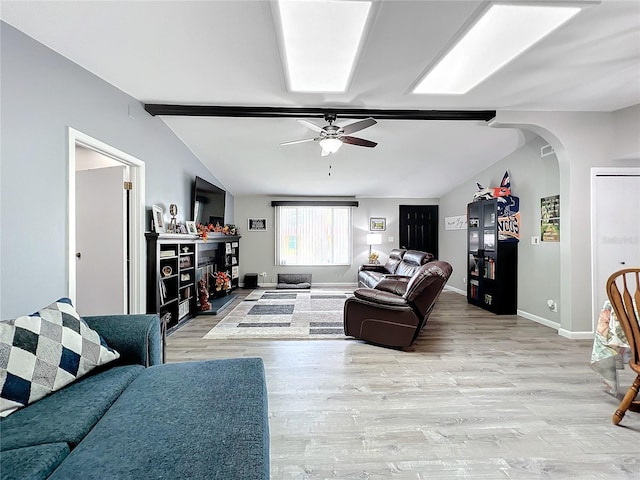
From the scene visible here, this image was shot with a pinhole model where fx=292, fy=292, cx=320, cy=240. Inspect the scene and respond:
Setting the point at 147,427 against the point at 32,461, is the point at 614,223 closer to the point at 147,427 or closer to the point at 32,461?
the point at 147,427

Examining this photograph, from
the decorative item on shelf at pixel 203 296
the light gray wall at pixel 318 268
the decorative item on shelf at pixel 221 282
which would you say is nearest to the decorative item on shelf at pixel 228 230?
the light gray wall at pixel 318 268

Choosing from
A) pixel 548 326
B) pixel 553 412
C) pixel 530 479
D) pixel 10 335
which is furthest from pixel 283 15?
pixel 548 326

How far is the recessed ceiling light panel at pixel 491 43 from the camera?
199cm

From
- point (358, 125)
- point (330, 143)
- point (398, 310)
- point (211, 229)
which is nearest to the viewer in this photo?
point (398, 310)

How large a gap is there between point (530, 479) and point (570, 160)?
3.65m

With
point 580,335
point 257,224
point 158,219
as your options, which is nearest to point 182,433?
point 158,219

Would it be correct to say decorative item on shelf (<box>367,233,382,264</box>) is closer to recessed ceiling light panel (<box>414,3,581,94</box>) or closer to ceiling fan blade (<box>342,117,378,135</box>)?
ceiling fan blade (<box>342,117,378,135</box>)

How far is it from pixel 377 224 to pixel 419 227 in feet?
3.56

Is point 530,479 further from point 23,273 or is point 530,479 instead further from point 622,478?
point 23,273

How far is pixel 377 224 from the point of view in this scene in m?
7.46

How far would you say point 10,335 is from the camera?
1355mm

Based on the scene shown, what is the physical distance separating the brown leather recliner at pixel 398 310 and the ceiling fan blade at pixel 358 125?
1716 millimetres

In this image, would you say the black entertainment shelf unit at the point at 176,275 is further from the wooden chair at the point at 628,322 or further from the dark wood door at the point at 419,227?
the dark wood door at the point at 419,227

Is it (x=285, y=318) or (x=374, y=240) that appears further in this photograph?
(x=374, y=240)
